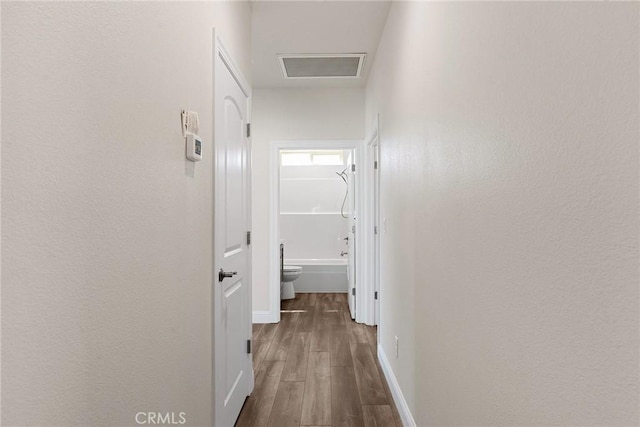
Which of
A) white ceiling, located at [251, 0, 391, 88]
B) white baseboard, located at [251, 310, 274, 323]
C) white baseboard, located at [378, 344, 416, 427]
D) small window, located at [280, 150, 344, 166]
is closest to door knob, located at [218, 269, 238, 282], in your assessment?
white baseboard, located at [378, 344, 416, 427]

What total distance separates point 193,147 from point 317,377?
2.00 metres

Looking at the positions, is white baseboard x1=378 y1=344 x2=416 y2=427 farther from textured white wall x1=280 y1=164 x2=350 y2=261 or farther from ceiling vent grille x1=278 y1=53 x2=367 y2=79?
textured white wall x1=280 y1=164 x2=350 y2=261

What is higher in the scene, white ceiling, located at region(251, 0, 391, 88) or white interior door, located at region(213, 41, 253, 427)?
white ceiling, located at region(251, 0, 391, 88)

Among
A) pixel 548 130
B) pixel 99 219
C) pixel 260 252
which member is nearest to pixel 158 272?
pixel 99 219

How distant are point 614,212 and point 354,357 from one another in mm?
2864

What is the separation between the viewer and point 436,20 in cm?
162

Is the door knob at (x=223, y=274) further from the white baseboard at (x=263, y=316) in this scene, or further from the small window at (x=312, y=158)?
the small window at (x=312, y=158)

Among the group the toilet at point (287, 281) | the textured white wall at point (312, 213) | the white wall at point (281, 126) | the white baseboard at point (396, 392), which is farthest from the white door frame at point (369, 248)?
the textured white wall at point (312, 213)

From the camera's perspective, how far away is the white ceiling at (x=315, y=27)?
269 cm

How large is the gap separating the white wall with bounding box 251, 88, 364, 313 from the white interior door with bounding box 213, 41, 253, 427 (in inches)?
66.9

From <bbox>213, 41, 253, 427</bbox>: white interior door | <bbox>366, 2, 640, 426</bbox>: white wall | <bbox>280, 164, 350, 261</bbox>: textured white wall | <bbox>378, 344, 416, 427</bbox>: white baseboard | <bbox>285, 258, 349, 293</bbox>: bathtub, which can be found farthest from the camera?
<bbox>280, 164, 350, 261</bbox>: textured white wall

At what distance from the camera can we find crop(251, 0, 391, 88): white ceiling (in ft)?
8.83

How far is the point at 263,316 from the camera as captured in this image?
4289 mm

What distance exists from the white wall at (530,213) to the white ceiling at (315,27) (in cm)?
104
